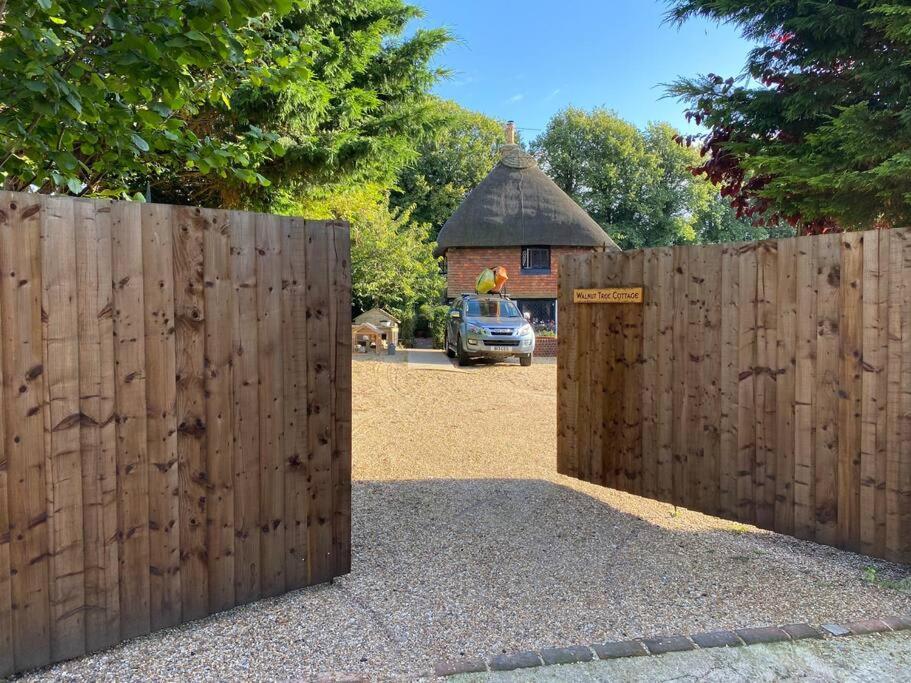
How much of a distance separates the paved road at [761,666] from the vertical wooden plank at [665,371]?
6.09ft

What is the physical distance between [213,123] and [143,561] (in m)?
6.05

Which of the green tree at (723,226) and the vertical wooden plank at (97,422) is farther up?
the green tree at (723,226)

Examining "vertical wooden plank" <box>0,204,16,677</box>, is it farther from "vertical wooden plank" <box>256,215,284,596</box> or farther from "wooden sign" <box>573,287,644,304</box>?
"wooden sign" <box>573,287,644,304</box>

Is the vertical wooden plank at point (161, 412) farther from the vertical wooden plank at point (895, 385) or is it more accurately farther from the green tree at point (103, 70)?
the vertical wooden plank at point (895, 385)

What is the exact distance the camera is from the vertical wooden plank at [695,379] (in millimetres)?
4328

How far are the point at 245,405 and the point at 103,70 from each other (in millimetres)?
2060

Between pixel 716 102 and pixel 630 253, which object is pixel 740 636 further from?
pixel 716 102

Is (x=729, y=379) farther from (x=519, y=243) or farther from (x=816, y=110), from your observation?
(x=519, y=243)

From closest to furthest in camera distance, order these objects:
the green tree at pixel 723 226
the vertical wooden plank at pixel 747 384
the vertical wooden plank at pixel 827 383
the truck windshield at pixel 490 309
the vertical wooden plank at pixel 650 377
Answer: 1. the vertical wooden plank at pixel 827 383
2. the vertical wooden plank at pixel 747 384
3. the vertical wooden plank at pixel 650 377
4. the truck windshield at pixel 490 309
5. the green tree at pixel 723 226

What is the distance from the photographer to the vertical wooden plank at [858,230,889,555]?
3.46 m

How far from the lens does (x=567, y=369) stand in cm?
539

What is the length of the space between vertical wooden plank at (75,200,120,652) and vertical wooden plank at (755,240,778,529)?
150 inches

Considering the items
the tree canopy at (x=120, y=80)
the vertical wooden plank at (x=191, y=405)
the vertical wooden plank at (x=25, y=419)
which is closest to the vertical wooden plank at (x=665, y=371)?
the tree canopy at (x=120, y=80)

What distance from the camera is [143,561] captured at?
2695 millimetres
